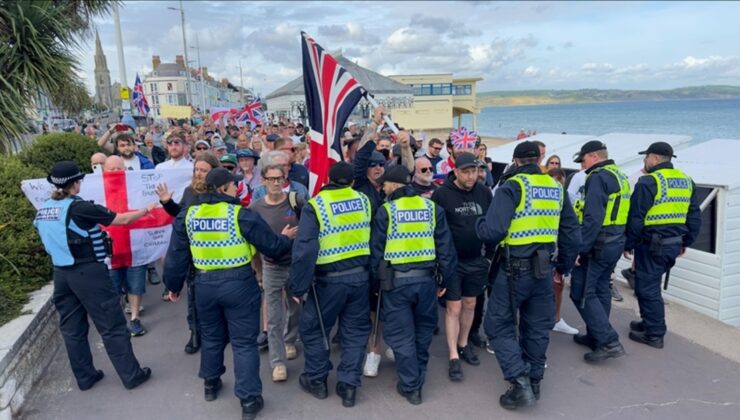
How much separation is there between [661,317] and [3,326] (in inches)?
237

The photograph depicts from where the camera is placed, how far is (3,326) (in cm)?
421

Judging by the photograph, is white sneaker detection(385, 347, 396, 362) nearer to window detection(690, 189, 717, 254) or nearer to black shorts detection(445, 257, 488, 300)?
black shorts detection(445, 257, 488, 300)

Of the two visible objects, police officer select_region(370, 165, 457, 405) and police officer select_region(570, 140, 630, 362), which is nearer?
police officer select_region(370, 165, 457, 405)

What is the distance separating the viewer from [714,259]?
6070 mm

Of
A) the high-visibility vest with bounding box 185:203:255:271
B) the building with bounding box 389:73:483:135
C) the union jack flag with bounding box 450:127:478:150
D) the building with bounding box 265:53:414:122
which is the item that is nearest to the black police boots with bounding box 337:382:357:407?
the high-visibility vest with bounding box 185:203:255:271

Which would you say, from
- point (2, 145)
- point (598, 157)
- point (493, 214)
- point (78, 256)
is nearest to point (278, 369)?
point (78, 256)

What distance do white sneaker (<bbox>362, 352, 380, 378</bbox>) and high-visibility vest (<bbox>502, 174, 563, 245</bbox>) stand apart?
5.27 ft

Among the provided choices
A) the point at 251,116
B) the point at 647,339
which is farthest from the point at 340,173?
the point at 251,116

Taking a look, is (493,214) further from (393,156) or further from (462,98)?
(462,98)

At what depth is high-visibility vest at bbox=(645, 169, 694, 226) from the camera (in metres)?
4.77

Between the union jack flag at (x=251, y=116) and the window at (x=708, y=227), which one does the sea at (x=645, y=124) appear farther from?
the window at (x=708, y=227)

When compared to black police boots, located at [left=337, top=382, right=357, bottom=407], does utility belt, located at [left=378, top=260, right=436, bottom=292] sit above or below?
above

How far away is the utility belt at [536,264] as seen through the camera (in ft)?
12.8

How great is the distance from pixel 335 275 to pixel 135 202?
297 centimetres
